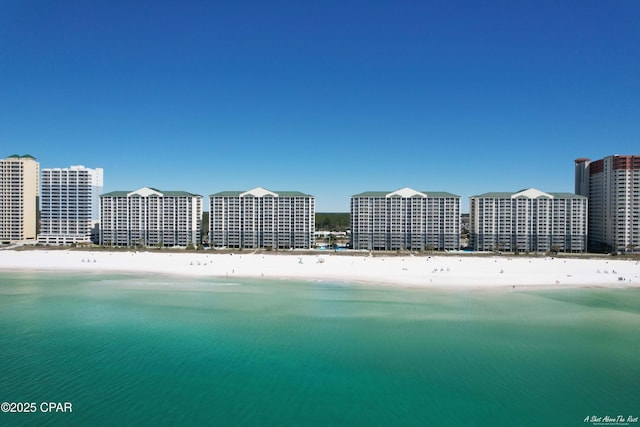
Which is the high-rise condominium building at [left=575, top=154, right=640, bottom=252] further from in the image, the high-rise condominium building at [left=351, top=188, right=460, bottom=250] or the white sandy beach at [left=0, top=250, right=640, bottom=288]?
the high-rise condominium building at [left=351, top=188, right=460, bottom=250]

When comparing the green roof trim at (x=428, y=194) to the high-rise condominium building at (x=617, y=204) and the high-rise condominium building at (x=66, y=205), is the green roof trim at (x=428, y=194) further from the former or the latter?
the high-rise condominium building at (x=66, y=205)

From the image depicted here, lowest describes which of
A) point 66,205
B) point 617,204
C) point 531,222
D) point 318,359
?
point 318,359

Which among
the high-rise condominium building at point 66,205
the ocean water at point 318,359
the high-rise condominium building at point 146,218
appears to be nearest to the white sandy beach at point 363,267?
the ocean water at point 318,359

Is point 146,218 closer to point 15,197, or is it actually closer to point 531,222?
point 15,197

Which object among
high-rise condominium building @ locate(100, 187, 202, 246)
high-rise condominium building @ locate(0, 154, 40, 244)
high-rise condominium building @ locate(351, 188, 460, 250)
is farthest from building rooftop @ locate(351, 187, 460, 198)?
high-rise condominium building @ locate(0, 154, 40, 244)

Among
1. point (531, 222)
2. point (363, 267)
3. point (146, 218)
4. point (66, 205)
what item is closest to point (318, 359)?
point (363, 267)

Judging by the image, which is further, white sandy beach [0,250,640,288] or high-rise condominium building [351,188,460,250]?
high-rise condominium building [351,188,460,250]
